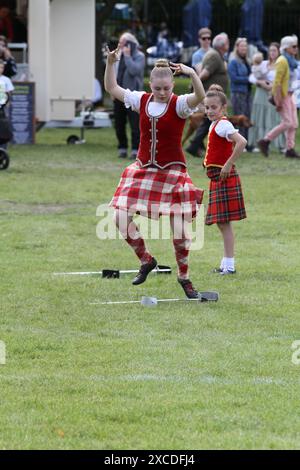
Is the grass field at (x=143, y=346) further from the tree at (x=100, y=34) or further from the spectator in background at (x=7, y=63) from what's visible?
the tree at (x=100, y=34)

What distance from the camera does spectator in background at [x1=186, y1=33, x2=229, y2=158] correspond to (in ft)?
59.1

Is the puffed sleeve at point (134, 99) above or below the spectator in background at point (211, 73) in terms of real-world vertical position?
above

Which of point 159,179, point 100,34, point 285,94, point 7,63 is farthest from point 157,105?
point 100,34

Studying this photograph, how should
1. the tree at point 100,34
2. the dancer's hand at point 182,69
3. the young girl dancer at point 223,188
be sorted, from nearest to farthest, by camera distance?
the dancer's hand at point 182,69, the young girl dancer at point 223,188, the tree at point 100,34

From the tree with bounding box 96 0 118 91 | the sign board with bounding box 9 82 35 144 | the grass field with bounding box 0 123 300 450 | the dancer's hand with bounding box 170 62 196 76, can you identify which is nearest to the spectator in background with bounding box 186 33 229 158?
the sign board with bounding box 9 82 35 144

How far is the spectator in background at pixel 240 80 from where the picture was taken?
1938 cm

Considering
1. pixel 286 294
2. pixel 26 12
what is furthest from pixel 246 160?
pixel 286 294

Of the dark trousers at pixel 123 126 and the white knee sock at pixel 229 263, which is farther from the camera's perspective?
the dark trousers at pixel 123 126

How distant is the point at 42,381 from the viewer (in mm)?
6090

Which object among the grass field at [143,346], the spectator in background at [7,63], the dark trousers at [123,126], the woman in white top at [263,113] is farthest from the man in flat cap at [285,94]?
the grass field at [143,346]

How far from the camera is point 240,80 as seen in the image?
770 inches

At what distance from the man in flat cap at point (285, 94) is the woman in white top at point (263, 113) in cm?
150
